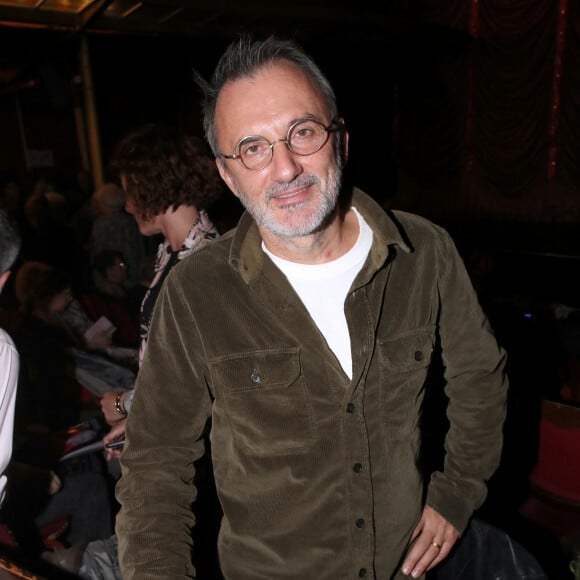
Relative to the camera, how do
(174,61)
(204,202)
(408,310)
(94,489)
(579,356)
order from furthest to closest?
1. (174,61)
2. (579,356)
3. (94,489)
4. (204,202)
5. (408,310)

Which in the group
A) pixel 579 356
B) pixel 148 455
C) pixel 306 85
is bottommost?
pixel 579 356

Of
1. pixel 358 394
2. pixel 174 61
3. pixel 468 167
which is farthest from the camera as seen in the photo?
A: pixel 468 167

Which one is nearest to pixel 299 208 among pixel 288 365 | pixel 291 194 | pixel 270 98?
pixel 291 194

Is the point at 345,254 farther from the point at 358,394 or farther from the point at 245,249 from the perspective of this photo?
the point at 358,394

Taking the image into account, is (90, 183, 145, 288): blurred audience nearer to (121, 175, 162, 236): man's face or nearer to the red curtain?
(121, 175, 162, 236): man's face

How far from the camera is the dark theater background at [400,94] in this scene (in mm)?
8773

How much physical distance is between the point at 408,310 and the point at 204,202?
4.59 ft

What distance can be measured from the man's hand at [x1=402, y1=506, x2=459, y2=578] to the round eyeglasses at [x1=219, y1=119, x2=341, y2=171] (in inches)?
39.0

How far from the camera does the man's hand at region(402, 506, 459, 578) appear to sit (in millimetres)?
1381

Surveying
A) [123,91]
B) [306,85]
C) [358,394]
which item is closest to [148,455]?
[358,394]

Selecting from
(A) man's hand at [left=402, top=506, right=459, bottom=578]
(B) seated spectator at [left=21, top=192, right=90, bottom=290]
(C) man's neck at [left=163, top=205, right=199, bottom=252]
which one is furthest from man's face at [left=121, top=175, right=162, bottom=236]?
(B) seated spectator at [left=21, top=192, right=90, bottom=290]

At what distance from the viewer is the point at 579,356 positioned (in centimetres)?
427

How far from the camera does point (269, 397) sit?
1238mm

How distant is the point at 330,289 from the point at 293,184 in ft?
0.89
